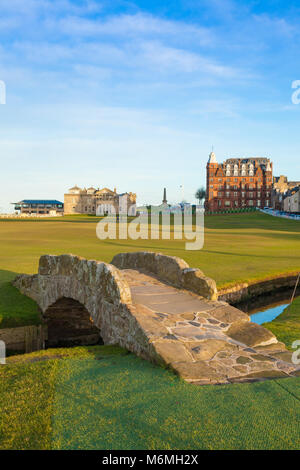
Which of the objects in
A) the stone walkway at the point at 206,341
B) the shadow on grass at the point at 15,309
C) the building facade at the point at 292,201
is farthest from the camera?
the building facade at the point at 292,201

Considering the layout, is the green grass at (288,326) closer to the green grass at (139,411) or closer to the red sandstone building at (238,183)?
the green grass at (139,411)

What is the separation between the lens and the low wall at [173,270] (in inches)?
443

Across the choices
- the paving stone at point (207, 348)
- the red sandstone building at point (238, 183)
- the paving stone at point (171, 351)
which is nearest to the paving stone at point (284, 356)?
the paving stone at point (207, 348)

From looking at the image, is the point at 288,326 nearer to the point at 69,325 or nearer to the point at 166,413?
the point at 166,413

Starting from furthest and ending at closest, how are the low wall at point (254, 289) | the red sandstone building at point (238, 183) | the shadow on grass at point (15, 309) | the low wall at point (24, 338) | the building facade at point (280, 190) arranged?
1. the red sandstone building at point (238, 183)
2. the building facade at point (280, 190)
3. the low wall at point (254, 289)
4. the shadow on grass at point (15, 309)
5. the low wall at point (24, 338)

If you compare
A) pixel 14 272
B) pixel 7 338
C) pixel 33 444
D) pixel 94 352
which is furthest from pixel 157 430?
pixel 14 272

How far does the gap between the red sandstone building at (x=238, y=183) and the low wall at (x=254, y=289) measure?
389ft

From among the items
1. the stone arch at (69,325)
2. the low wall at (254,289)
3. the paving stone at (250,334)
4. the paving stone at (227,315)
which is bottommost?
the stone arch at (69,325)

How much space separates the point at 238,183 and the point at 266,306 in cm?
12282

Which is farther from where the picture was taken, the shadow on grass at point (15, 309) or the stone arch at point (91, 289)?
the shadow on grass at point (15, 309)

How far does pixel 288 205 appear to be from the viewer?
119 m

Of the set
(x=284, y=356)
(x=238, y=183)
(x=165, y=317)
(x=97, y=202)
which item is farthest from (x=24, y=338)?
(x=97, y=202)

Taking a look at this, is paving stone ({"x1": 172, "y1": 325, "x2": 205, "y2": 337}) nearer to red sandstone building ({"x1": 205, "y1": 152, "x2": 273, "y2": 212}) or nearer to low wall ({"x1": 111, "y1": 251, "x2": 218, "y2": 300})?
low wall ({"x1": 111, "y1": 251, "x2": 218, "y2": 300})

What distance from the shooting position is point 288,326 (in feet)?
38.2
